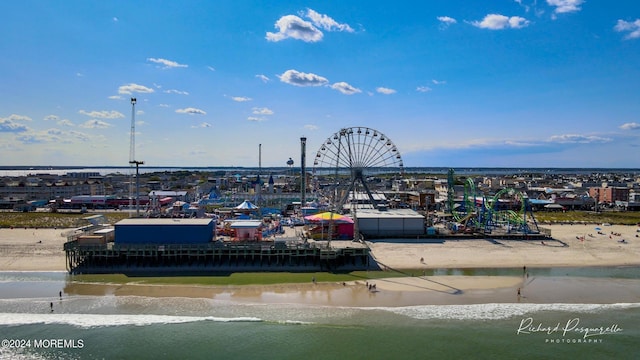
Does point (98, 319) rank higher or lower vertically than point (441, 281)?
lower

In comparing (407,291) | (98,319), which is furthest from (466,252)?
(98,319)

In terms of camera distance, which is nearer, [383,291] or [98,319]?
[98,319]

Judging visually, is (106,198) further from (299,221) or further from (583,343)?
(583,343)

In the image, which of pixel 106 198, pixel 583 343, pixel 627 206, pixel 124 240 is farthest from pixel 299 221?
pixel 627 206

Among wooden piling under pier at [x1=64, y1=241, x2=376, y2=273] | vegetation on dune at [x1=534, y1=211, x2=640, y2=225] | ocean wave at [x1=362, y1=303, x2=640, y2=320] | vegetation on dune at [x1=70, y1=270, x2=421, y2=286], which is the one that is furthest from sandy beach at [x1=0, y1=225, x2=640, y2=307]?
vegetation on dune at [x1=534, y1=211, x2=640, y2=225]

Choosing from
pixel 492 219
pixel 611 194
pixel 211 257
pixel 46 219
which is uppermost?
pixel 611 194

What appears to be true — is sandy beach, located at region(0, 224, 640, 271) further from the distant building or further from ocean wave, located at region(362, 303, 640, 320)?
the distant building

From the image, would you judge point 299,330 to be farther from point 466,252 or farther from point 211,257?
point 466,252
